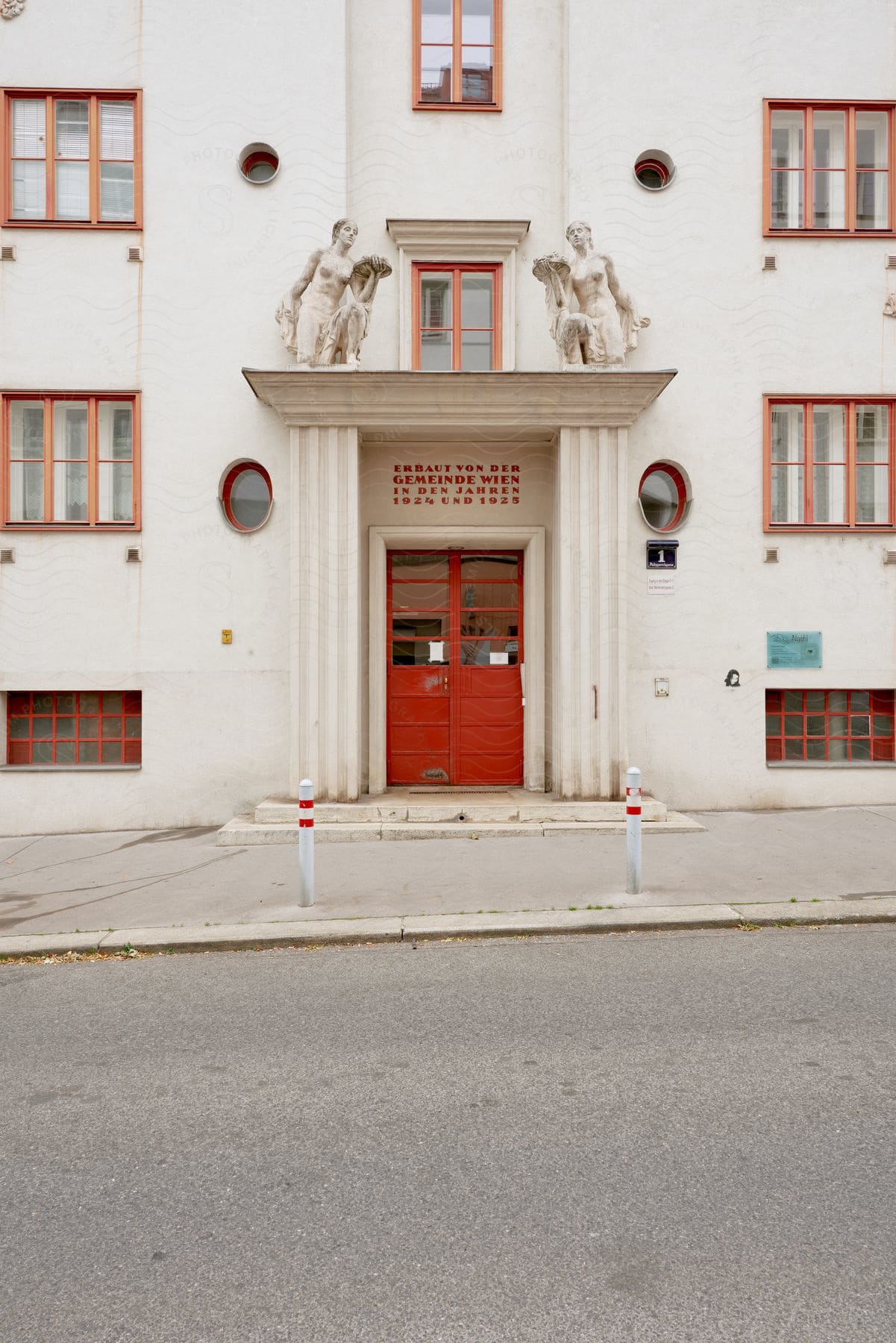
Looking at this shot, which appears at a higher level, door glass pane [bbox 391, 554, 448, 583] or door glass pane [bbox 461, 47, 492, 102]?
door glass pane [bbox 461, 47, 492, 102]

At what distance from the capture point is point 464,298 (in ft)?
34.6

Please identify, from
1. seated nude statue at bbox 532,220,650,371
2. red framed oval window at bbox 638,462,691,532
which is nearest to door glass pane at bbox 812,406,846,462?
red framed oval window at bbox 638,462,691,532

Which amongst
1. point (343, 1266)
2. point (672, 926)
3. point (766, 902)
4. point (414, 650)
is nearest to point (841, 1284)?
point (343, 1266)

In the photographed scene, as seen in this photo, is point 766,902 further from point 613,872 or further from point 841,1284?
point 841,1284

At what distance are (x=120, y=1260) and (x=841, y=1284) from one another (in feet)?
7.07

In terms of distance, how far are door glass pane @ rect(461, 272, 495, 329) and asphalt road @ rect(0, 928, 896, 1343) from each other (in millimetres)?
8151

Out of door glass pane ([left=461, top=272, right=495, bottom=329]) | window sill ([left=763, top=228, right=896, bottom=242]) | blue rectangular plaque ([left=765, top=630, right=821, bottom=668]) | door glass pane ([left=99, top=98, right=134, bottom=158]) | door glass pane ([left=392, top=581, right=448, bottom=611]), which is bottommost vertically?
blue rectangular plaque ([left=765, top=630, right=821, bottom=668])

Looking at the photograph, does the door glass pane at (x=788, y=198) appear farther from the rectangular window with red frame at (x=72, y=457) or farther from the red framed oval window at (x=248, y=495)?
the rectangular window with red frame at (x=72, y=457)

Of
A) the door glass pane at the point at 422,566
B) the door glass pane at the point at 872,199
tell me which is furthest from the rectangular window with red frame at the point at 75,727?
the door glass pane at the point at 872,199

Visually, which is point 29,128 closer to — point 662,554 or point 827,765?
point 662,554

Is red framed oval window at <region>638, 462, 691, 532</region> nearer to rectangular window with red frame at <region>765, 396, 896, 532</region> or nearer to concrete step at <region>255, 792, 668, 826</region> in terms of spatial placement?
rectangular window with red frame at <region>765, 396, 896, 532</region>

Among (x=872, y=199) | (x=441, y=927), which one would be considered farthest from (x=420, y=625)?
(x=872, y=199)

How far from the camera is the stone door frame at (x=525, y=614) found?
1045 centimetres

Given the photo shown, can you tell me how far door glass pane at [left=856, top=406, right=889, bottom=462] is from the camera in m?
10.5
